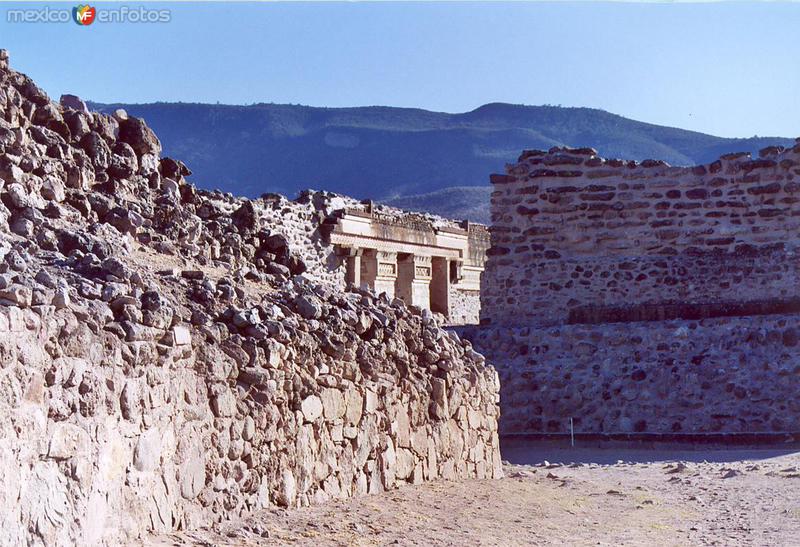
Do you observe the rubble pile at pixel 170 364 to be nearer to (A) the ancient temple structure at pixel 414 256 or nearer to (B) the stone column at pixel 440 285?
(A) the ancient temple structure at pixel 414 256

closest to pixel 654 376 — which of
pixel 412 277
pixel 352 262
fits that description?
pixel 352 262

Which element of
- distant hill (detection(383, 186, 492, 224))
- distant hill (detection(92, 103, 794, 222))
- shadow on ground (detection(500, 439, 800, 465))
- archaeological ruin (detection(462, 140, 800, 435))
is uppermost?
distant hill (detection(92, 103, 794, 222))

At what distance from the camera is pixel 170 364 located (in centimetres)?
600

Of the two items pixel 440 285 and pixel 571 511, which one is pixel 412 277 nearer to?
pixel 440 285

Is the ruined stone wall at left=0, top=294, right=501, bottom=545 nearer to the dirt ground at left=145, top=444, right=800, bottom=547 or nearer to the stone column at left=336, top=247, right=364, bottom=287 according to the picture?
the dirt ground at left=145, top=444, right=800, bottom=547

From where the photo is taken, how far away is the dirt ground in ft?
21.3

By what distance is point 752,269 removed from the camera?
49.5ft

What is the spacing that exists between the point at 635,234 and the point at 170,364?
10.8 meters

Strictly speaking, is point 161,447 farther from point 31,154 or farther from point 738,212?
point 738,212

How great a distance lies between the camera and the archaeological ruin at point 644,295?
43.3 feet

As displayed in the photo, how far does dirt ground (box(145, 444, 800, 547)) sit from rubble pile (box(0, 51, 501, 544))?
239 mm

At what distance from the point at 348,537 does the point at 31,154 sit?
127 inches

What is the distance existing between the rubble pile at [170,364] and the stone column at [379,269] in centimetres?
1094

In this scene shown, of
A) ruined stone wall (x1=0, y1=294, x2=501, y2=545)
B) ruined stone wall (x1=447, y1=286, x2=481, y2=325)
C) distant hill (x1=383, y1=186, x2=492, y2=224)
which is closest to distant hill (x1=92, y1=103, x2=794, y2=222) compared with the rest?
distant hill (x1=383, y1=186, x2=492, y2=224)
